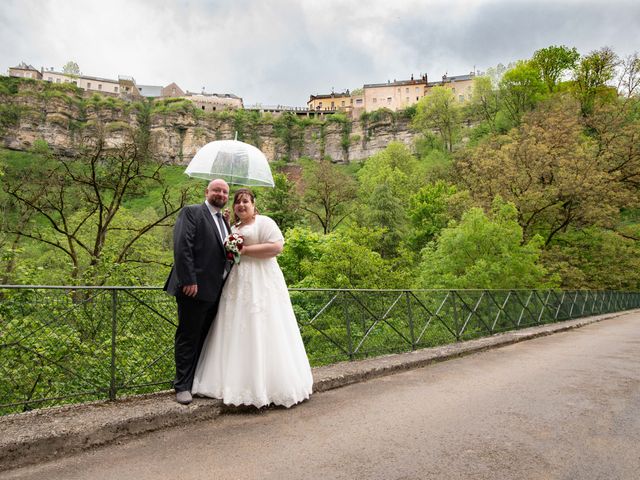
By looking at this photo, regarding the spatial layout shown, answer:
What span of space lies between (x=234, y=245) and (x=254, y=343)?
32.5 inches

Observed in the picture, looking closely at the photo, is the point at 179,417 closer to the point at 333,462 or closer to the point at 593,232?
the point at 333,462

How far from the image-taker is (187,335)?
355 centimetres

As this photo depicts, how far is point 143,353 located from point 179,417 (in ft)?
6.59

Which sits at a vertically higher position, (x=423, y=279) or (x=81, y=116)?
(x=81, y=116)

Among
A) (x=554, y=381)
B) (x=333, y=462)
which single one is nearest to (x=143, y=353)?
(x=333, y=462)

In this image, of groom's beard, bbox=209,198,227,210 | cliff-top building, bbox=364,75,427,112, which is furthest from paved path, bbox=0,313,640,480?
cliff-top building, bbox=364,75,427,112

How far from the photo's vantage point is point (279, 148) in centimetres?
9194

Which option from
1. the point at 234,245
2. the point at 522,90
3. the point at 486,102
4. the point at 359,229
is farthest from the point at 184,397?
the point at 486,102

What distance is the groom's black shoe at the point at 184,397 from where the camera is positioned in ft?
11.1

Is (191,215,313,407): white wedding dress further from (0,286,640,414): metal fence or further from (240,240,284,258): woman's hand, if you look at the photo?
(0,286,640,414): metal fence

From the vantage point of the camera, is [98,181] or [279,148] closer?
[98,181]

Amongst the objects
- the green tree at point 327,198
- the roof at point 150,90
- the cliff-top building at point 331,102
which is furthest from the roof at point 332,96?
the green tree at point 327,198

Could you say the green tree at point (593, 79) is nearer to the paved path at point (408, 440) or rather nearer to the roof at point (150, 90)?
the paved path at point (408, 440)

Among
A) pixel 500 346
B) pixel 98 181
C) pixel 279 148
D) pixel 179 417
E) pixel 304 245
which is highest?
pixel 279 148
